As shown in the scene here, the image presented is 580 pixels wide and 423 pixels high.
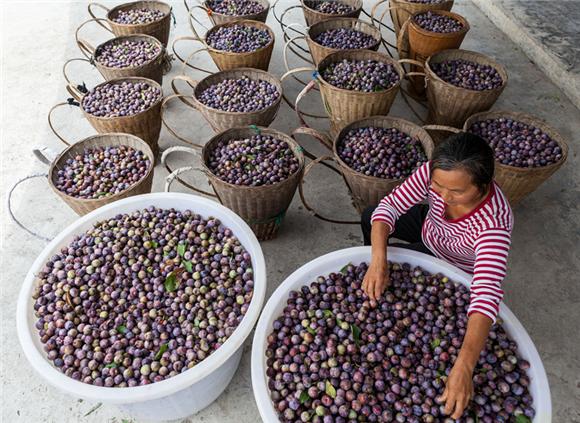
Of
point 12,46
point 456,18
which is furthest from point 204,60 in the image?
point 456,18

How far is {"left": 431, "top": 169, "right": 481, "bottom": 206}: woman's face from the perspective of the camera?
1.37 m

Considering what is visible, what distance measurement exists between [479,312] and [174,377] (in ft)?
3.49

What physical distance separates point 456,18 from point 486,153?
2822 mm

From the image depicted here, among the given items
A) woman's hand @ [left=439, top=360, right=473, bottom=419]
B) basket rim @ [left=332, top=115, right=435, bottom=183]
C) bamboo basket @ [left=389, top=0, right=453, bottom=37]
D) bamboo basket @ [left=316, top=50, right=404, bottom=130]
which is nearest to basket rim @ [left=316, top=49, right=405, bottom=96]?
bamboo basket @ [left=316, top=50, right=404, bottom=130]

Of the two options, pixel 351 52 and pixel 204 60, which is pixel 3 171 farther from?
pixel 351 52

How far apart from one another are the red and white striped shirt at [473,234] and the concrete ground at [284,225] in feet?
2.51

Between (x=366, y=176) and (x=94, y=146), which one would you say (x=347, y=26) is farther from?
(x=94, y=146)

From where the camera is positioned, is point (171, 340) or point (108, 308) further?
point (108, 308)

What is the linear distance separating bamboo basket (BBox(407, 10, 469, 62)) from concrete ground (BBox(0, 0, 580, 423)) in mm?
500

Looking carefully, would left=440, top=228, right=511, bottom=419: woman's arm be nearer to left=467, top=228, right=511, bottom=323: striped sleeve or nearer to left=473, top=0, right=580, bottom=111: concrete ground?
left=467, top=228, right=511, bottom=323: striped sleeve

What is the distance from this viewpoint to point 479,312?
54.7 inches

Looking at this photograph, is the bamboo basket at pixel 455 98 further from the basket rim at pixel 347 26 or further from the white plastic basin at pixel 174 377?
the white plastic basin at pixel 174 377

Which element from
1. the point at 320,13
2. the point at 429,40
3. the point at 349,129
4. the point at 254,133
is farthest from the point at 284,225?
the point at 320,13

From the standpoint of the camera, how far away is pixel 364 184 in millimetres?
2291
